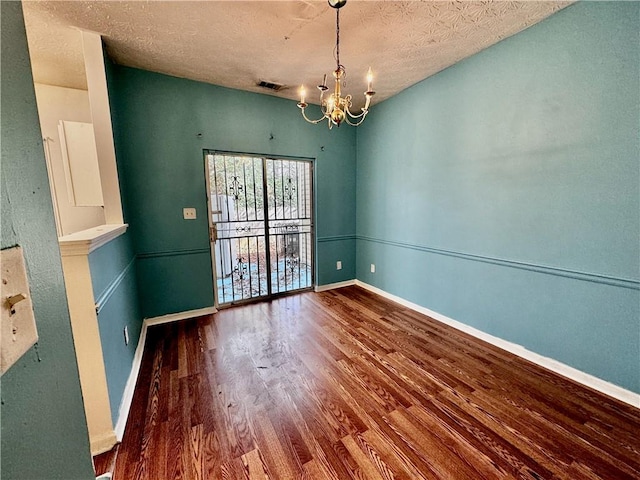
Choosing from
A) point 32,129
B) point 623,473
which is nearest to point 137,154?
point 32,129

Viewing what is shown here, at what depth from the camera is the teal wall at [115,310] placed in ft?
4.96

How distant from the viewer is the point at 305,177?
3803mm

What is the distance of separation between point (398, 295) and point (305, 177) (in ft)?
6.78

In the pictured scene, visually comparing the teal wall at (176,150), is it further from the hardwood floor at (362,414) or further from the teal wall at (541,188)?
the teal wall at (541,188)

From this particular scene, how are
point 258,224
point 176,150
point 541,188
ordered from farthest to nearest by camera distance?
point 258,224, point 176,150, point 541,188

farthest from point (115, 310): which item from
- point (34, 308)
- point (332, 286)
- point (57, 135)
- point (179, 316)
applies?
point (332, 286)

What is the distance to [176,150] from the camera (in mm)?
2914

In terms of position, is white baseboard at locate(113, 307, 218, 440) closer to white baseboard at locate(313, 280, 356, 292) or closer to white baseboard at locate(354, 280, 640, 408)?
white baseboard at locate(313, 280, 356, 292)

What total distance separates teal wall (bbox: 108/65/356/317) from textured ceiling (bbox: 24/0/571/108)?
10.8 inches

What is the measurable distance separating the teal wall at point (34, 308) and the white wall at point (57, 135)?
3034mm

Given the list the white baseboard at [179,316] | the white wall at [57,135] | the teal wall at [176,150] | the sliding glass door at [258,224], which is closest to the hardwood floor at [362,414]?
the white baseboard at [179,316]

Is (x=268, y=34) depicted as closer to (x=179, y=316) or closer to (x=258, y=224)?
(x=258, y=224)

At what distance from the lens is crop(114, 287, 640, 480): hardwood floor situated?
4.53ft

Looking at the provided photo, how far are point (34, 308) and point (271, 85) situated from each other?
3.23 meters
